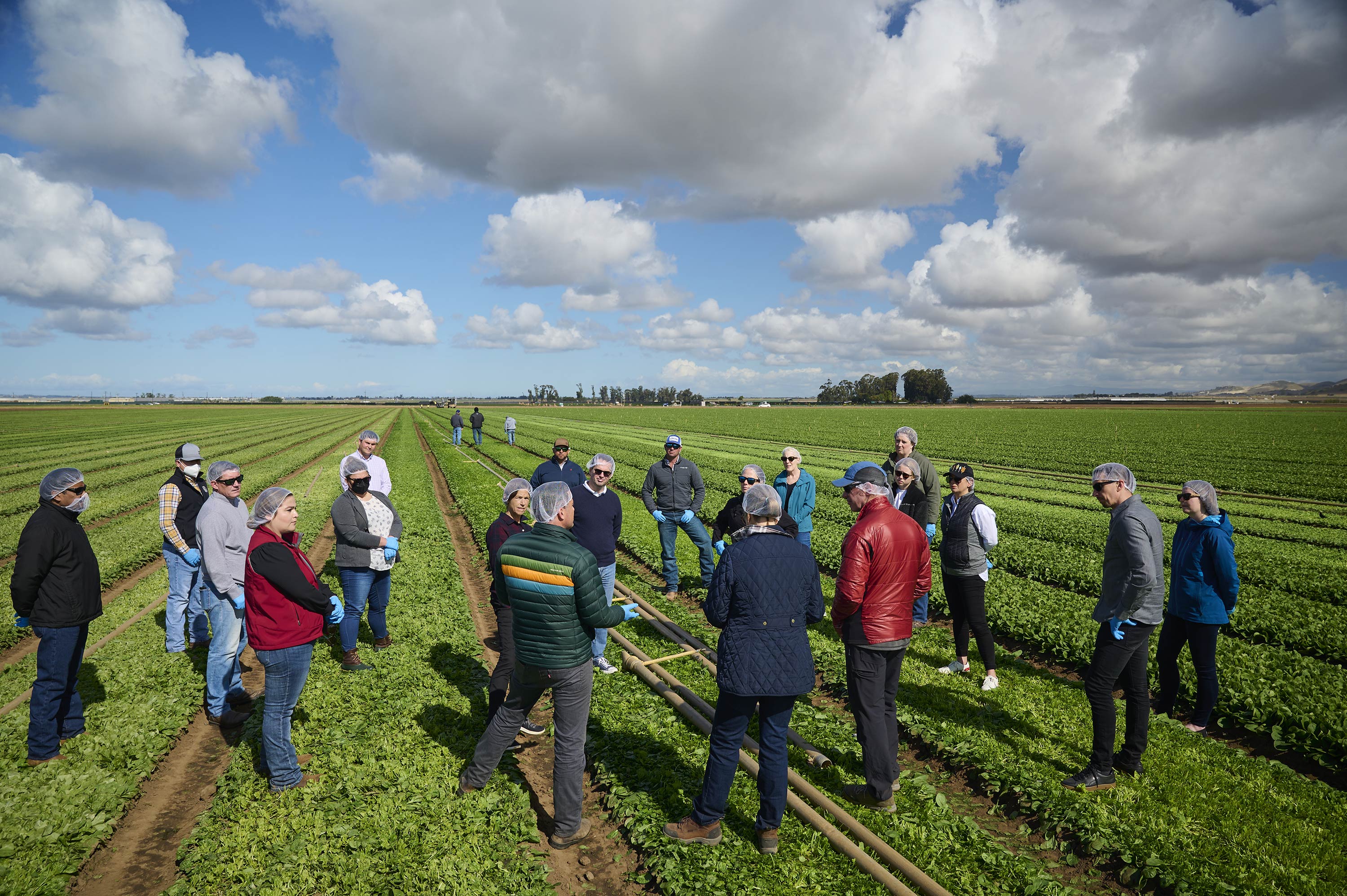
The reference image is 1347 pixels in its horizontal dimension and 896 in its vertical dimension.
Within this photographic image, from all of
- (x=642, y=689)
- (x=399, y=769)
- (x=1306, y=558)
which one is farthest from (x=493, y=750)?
(x=1306, y=558)

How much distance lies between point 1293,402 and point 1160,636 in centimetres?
19952

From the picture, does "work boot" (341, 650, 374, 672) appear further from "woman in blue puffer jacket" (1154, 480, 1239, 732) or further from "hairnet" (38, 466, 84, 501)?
"woman in blue puffer jacket" (1154, 480, 1239, 732)

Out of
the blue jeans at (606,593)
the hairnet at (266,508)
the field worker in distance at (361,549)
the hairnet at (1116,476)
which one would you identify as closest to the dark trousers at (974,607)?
the hairnet at (1116,476)

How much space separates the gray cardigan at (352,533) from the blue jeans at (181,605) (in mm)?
2144

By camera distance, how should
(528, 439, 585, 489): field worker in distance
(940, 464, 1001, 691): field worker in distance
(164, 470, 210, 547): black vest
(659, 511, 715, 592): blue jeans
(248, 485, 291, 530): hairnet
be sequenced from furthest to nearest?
1. (659, 511, 715, 592): blue jeans
2. (528, 439, 585, 489): field worker in distance
3. (164, 470, 210, 547): black vest
4. (940, 464, 1001, 691): field worker in distance
5. (248, 485, 291, 530): hairnet

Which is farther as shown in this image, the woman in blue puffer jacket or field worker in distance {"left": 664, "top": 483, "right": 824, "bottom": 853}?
the woman in blue puffer jacket

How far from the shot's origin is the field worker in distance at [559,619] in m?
4.62

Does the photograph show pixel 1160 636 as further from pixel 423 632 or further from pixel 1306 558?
pixel 1306 558

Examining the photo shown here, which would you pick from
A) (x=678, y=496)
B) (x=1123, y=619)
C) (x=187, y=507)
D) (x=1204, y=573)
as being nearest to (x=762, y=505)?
(x=1123, y=619)

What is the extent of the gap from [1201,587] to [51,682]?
11.7 meters

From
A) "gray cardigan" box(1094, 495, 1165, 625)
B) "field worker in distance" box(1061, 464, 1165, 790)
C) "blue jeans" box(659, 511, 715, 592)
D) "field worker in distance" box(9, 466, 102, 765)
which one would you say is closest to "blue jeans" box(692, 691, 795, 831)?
"field worker in distance" box(1061, 464, 1165, 790)

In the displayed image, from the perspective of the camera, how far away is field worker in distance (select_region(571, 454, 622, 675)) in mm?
7594

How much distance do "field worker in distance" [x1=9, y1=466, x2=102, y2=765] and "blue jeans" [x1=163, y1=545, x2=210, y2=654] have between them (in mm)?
2043

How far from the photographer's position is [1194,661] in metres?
6.29
